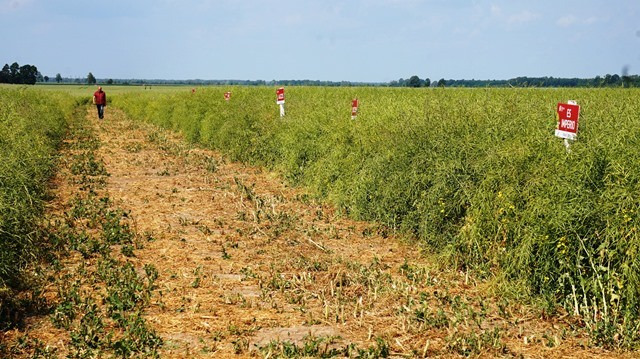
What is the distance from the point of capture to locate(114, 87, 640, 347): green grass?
236 inches

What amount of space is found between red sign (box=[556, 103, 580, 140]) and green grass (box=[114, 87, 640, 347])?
0.52ft

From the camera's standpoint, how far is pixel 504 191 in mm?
7340

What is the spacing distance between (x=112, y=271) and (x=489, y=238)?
15.1ft

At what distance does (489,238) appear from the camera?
290 inches

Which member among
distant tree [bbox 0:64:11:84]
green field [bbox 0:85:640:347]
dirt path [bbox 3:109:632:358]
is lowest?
dirt path [bbox 3:109:632:358]

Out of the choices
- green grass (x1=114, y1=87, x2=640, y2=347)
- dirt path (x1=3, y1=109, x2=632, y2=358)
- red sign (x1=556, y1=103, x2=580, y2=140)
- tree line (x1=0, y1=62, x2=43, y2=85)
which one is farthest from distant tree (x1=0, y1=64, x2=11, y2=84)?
red sign (x1=556, y1=103, x2=580, y2=140)

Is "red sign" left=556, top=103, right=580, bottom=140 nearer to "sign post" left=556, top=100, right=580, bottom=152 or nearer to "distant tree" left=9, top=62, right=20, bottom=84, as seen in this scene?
"sign post" left=556, top=100, right=580, bottom=152

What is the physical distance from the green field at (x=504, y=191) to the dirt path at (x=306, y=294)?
0.35 meters

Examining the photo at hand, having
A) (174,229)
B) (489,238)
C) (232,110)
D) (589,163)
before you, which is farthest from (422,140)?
(232,110)

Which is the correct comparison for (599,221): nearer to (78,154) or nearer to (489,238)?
(489,238)

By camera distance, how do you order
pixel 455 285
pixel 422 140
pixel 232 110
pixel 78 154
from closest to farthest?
1. pixel 455 285
2. pixel 422 140
3. pixel 78 154
4. pixel 232 110

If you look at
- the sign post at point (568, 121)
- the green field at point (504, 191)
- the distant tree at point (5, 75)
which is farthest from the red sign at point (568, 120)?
the distant tree at point (5, 75)

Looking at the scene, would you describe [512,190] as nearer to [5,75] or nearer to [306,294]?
[306,294]

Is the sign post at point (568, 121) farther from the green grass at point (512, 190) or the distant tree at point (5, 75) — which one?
the distant tree at point (5, 75)
